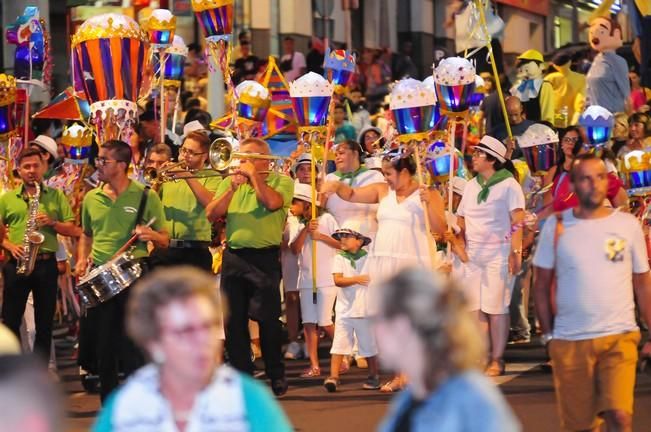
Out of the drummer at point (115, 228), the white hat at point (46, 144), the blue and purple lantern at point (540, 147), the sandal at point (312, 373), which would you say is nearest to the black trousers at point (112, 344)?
the drummer at point (115, 228)

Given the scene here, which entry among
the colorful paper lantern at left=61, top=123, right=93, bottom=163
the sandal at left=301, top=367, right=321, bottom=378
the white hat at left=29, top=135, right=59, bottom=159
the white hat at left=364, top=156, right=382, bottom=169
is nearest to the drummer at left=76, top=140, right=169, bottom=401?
the sandal at left=301, top=367, right=321, bottom=378

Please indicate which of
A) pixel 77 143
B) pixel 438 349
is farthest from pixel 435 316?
pixel 77 143

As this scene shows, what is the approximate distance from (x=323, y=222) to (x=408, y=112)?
1.17 metres

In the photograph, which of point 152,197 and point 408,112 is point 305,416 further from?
point 408,112

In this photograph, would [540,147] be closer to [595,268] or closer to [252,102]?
[252,102]

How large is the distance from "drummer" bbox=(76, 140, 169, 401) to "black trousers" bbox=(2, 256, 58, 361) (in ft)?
3.20

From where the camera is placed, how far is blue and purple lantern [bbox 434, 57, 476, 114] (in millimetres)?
13969

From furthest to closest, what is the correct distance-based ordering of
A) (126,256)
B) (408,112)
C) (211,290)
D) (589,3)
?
1. (589,3)
2. (408,112)
3. (126,256)
4. (211,290)

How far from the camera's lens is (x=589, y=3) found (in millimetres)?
51156

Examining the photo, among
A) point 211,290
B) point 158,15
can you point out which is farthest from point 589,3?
point 211,290

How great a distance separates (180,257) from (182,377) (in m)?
7.54

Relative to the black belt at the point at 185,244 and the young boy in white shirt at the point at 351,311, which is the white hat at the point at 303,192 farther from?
A: the black belt at the point at 185,244

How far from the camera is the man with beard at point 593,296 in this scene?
8.35m

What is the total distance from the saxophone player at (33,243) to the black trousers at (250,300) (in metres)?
1.28
